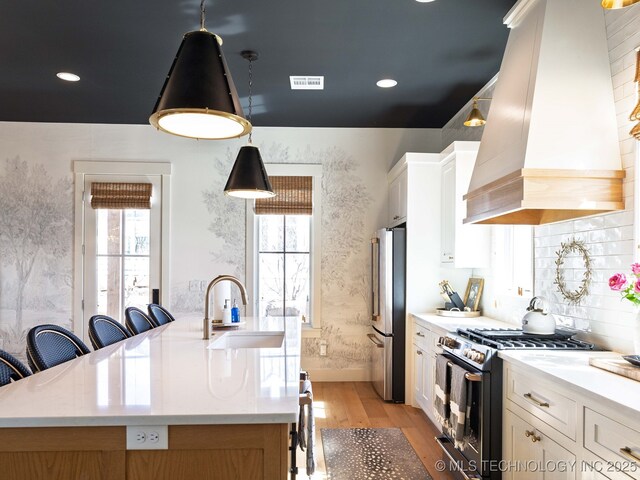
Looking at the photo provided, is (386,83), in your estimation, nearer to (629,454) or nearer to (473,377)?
(473,377)

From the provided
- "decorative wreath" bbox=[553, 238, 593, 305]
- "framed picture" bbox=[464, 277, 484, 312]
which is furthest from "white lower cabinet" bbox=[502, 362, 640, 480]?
"framed picture" bbox=[464, 277, 484, 312]

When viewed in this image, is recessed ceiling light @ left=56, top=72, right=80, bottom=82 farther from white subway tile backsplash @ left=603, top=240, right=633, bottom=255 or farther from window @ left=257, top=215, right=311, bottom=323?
white subway tile backsplash @ left=603, top=240, right=633, bottom=255

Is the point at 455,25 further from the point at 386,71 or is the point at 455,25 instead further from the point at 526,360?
the point at 526,360

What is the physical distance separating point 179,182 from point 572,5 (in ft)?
13.4

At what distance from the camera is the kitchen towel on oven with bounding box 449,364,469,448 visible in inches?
102

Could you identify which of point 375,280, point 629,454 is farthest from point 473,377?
point 375,280

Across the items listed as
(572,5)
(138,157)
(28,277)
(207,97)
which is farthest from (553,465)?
(28,277)

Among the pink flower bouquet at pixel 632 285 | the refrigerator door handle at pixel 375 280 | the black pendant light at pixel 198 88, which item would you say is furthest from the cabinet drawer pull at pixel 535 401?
the refrigerator door handle at pixel 375 280

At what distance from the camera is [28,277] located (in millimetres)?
5215

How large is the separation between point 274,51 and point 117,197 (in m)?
2.75

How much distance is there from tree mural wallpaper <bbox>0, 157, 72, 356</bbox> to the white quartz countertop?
10.6 feet

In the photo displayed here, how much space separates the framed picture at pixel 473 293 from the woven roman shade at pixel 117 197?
3424 mm

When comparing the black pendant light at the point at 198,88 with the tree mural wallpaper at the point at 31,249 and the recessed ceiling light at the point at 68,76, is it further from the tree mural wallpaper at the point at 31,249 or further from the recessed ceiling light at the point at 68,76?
the tree mural wallpaper at the point at 31,249

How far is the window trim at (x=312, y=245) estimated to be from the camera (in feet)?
17.4
